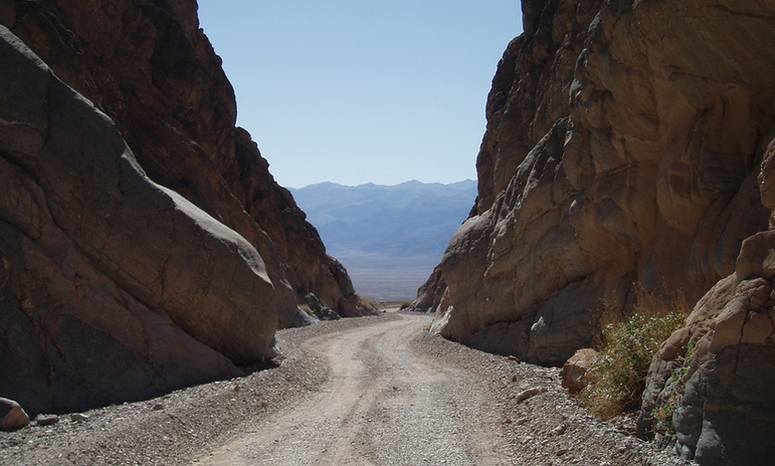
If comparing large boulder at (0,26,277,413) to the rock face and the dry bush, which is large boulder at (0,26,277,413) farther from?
the dry bush

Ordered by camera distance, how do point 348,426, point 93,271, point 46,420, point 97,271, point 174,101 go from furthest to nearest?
point 174,101 < point 97,271 < point 93,271 < point 348,426 < point 46,420

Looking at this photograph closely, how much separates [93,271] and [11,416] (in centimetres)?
417

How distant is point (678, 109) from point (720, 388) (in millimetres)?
8600

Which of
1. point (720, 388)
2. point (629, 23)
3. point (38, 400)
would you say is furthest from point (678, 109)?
point (38, 400)

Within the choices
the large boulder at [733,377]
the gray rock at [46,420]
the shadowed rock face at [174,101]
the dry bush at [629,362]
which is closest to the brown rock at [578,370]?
the dry bush at [629,362]

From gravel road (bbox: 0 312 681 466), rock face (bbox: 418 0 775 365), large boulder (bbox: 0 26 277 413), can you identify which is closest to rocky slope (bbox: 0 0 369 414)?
large boulder (bbox: 0 26 277 413)

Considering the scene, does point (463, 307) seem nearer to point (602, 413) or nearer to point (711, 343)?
point (602, 413)

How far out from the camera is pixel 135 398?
527 inches

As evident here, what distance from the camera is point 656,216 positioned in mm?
16219

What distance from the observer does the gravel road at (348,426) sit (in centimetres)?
977

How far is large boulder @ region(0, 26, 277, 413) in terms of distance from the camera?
12969 millimetres

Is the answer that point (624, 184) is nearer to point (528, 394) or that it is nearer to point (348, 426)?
point (528, 394)

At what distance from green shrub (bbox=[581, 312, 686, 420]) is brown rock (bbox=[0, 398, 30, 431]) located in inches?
342

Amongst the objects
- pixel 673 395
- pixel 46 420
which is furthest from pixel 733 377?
pixel 46 420
